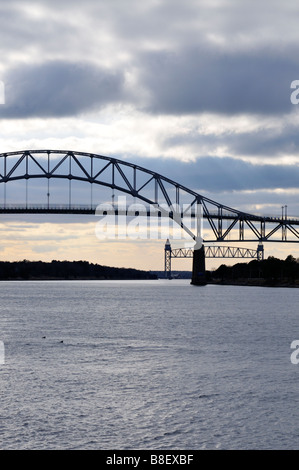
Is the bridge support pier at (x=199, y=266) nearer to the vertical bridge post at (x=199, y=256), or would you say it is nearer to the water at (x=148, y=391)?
the vertical bridge post at (x=199, y=256)

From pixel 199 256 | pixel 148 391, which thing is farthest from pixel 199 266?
pixel 148 391

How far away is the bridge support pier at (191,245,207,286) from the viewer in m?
163

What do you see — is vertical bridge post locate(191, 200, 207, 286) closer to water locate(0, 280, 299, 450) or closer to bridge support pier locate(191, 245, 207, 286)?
bridge support pier locate(191, 245, 207, 286)

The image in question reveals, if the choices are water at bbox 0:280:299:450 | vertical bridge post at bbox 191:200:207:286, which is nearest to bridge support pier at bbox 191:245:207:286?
vertical bridge post at bbox 191:200:207:286

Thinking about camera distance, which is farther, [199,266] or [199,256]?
[199,266]

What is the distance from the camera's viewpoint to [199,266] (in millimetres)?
167500

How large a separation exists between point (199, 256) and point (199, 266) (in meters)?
5.37

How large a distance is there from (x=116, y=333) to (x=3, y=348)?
43.2ft

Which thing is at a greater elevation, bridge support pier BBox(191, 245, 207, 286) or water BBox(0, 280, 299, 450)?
bridge support pier BBox(191, 245, 207, 286)

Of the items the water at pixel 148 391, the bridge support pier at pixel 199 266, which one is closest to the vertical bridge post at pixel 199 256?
the bridge support pier at pixel 199 266

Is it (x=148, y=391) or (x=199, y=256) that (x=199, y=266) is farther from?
(x=148, y=391)

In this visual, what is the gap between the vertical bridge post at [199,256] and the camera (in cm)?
16275
